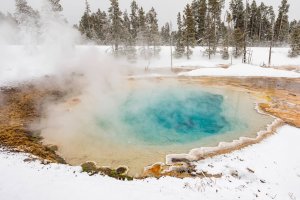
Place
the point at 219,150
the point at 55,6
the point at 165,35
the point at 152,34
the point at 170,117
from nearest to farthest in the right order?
1. the point at 219,150
2. the point at 170,117
3. the point at 55,6
4. the point at 152,34
5. the point at 165,35

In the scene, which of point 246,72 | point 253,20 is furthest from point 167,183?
point 253,20

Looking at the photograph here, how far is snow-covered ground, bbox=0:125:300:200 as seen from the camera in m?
7.50

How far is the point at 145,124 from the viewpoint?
16.7 m

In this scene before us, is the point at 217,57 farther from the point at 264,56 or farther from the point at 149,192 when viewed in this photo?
the point at 149,192

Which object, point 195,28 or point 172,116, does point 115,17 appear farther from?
point 172,116

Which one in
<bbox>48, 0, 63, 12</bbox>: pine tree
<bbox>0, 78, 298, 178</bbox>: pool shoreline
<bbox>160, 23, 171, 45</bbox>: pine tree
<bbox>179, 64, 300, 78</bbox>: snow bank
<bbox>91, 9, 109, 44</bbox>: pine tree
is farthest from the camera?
<bbox>160, 23, 171, 45</bbox>: pine tree

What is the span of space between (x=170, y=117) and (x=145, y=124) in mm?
2530

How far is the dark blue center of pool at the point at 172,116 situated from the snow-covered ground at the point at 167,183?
13.8 ft

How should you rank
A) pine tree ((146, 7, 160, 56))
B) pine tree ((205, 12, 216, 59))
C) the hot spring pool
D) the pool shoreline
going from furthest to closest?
pine tree ((146, 7, 160, 56))
pine tree ((205, 12, 216, 59))
the hot spring pool
the pool shoreline

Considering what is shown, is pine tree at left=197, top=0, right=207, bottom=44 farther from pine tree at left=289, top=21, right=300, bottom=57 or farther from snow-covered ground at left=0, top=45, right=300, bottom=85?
pine tree at left=289, top=21, right=300, bottom=57

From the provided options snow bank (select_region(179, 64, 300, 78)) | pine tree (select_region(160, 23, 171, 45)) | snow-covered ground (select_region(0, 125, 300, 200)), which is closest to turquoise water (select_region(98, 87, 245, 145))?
snow-covered ground (select_region(0, 125, 300, 200))

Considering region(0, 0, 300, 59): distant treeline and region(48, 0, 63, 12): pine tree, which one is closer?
region(48, 0, 63, 12): pine tree

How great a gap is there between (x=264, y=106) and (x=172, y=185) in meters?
13.9

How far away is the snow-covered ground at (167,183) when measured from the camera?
7.50m
